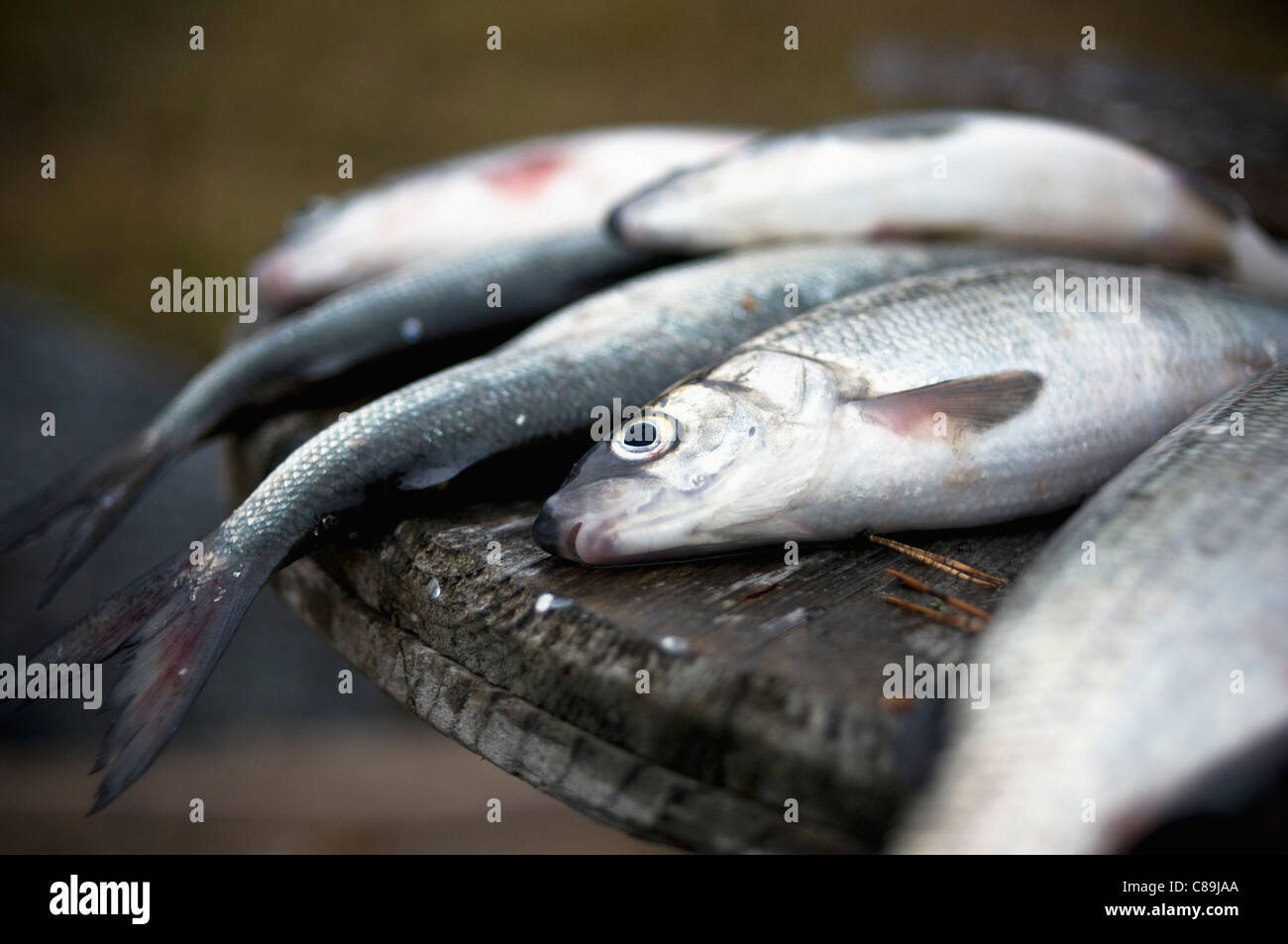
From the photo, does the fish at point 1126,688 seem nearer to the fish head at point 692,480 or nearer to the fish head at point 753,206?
the fish head at point 692,480

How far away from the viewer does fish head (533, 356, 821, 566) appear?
4.88 ft

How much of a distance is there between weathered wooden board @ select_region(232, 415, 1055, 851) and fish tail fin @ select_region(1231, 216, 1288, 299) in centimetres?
154

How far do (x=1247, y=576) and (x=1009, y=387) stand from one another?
1.93ft

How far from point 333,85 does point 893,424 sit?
972 centimetres

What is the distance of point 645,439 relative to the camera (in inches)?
61.6

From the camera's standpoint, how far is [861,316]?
1750mm

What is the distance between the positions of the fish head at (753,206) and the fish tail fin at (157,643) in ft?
4.79

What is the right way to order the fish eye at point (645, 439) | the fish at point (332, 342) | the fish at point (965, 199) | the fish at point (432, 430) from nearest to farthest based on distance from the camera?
the fish at point (432, 430)
the fish eye at point (645, 439)
the fish at point (332, 342)
the fish at point (965, 199)

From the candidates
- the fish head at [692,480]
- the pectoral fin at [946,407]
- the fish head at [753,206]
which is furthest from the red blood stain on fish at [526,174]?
the pectoral fin at [946,407]

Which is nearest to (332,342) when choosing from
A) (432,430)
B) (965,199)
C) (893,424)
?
(432,430)

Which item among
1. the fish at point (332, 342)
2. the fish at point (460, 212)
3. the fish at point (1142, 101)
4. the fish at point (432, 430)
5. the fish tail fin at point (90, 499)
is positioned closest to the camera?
the fish at point (432, 430)

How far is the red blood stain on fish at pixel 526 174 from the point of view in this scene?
3.25 m
